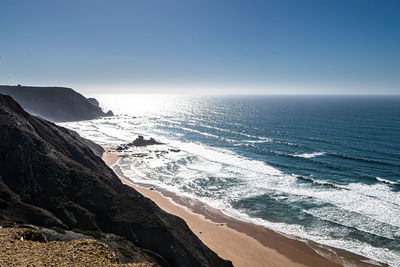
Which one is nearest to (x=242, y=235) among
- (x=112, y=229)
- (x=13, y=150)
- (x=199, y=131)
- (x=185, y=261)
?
(x=185, y=261)

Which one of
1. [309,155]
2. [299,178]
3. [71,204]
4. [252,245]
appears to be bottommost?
[252,245]

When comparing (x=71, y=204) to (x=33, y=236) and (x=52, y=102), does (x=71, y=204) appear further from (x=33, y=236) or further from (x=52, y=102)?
(x=52, y=102)

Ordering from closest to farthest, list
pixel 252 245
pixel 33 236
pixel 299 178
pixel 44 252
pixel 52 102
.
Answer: pixel 44 252 < pixel 33 236 < pixel 252 245 < pixel 299 178 < pixel 52 102

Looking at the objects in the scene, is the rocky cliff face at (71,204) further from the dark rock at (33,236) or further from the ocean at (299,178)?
Answer: the ocean at (299,178)

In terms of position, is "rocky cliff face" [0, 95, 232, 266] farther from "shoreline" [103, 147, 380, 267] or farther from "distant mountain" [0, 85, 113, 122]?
"distant mountain" [0, 85, 113, 122]

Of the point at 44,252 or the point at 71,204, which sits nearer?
the point at 44,252

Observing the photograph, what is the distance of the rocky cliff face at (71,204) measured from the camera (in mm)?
24734

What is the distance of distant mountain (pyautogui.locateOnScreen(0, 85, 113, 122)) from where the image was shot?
16550cm

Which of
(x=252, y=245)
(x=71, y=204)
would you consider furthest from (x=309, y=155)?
(x=71, y=204)

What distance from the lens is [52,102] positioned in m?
171

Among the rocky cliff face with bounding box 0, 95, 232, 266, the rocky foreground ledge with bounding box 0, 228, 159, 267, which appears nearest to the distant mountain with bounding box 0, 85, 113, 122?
the rocky cliff face with bounding box 0, 95, 232, 266

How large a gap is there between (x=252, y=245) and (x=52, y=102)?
585ft

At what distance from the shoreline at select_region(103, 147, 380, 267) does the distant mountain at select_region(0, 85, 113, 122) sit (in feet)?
487

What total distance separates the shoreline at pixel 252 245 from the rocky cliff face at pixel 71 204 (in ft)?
23.3
